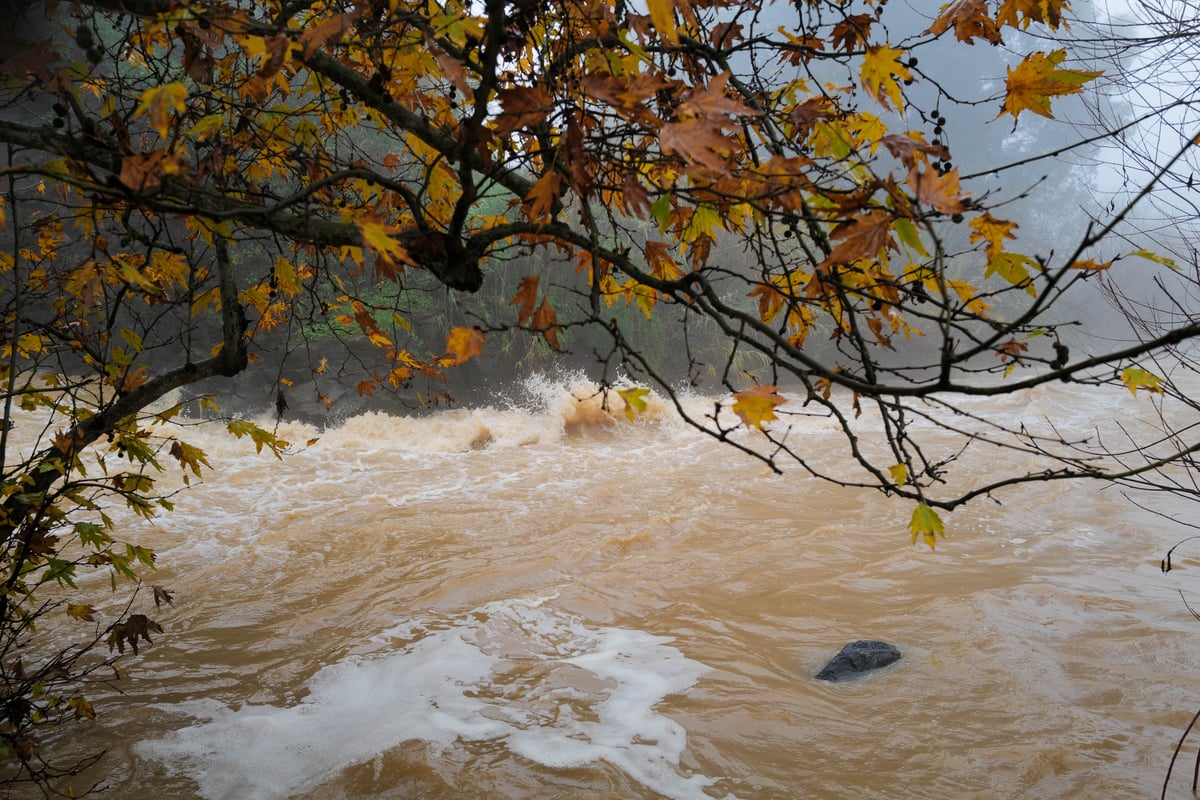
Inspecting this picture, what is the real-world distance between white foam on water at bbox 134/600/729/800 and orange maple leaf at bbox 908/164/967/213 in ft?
7.32

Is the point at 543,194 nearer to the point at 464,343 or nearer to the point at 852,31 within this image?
the point at 464,343

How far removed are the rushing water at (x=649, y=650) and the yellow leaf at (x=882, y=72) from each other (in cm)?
233

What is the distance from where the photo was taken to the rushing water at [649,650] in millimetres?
2691

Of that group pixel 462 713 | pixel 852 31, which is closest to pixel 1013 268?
pixel 852 31

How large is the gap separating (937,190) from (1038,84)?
0.74 meters

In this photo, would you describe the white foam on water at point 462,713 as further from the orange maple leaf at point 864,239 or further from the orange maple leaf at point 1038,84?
the orange maple leaf at point 1038,84

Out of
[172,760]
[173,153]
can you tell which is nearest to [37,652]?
[172,760]

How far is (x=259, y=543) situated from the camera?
5602mm

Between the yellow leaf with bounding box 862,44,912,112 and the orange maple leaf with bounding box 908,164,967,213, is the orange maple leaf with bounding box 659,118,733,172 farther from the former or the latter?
the yellow leaf with bounding box 862,44,912,112

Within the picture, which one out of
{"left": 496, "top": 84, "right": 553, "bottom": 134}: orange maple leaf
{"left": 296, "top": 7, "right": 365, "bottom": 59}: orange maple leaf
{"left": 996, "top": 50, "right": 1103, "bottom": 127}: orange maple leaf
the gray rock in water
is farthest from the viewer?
the gray rock in water

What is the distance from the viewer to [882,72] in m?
1.62

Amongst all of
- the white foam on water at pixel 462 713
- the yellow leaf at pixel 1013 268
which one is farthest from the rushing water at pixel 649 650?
the yellow leaf at pixel 1013 268

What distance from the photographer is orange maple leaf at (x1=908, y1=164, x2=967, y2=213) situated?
1111mm

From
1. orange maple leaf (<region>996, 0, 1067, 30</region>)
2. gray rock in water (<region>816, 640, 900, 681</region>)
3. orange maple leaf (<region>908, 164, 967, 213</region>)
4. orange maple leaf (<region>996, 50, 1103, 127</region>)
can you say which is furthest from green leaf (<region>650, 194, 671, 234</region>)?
gray rock in water (<region>816, 640, 900, 681</region>)
